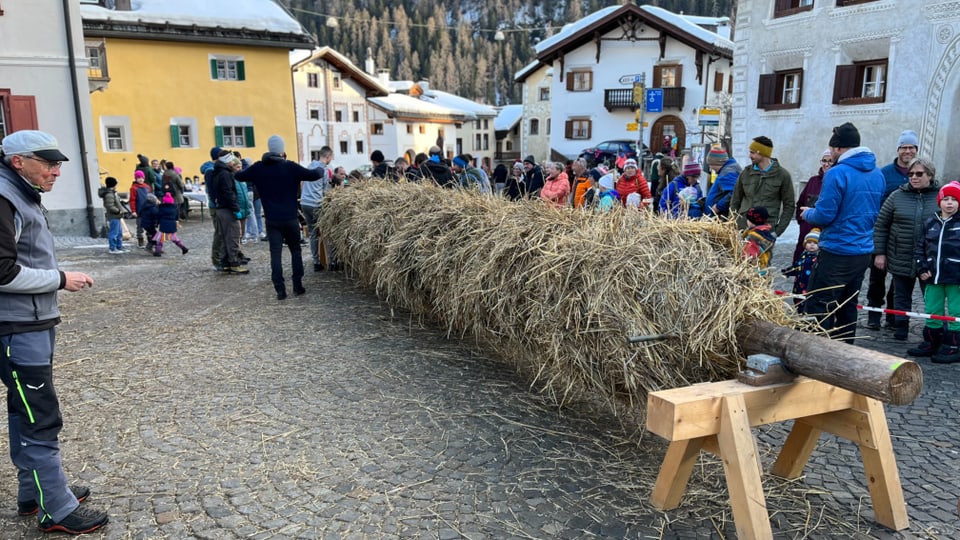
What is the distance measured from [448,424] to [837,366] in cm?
240

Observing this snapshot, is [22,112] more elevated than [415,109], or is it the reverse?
[415,109]

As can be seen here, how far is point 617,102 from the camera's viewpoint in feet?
125

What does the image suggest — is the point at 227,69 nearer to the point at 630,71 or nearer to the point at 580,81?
the point at 580,81

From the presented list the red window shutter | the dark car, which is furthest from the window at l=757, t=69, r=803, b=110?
the red window shutter

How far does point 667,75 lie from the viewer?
37.8 meters

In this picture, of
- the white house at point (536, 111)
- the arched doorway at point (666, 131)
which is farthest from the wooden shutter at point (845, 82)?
the white house at point (536, 111)

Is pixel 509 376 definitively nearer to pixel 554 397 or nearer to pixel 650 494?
pixel 554 397

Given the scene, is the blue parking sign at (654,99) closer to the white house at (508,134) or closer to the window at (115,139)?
the window at (115,139)

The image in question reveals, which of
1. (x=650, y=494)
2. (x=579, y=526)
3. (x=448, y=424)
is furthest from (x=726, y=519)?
(x=448, y=424)

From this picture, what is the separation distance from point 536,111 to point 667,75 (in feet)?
41.5

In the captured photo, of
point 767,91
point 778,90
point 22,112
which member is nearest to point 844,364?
point 22,112

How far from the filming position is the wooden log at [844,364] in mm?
2514

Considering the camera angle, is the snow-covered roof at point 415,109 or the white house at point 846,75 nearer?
the white house at point 846,75

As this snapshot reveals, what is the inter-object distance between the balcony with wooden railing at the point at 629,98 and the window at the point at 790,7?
19891 mm
